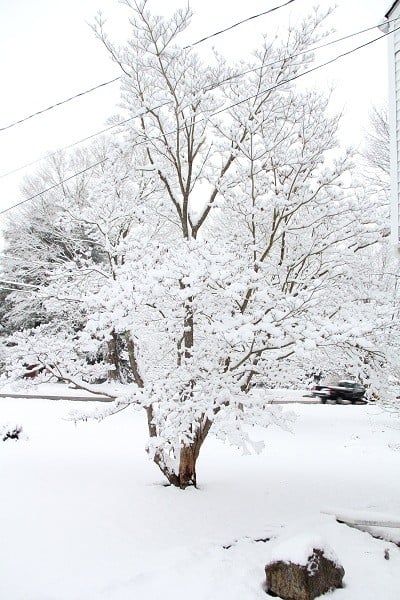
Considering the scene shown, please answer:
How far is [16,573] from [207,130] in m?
6.33

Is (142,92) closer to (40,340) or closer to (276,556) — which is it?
(40,340)

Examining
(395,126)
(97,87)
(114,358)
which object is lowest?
(114,358)

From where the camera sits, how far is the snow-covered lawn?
4.48 meters

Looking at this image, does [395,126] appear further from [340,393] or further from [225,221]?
[340,393]

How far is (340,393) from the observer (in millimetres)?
19250

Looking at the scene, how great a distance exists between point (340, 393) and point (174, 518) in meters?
14.6

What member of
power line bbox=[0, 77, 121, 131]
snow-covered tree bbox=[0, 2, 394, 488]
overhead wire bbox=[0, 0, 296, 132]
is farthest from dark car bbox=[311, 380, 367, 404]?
power line bbox=[0, 77, 121, 131]

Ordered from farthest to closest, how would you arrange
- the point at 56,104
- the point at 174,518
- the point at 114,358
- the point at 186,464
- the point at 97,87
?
the point at 114,358 → the point at 186,464 → the point at 56,104 → the point at 97,87 → the point at 174,518

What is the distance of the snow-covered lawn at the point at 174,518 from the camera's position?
4.48 metres

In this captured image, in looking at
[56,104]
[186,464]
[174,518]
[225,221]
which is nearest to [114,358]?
[225,221]

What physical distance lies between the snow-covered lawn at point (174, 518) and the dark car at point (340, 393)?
8266 mm

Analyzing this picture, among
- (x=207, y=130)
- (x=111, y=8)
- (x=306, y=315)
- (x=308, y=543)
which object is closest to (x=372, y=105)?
(x=207, y=130)

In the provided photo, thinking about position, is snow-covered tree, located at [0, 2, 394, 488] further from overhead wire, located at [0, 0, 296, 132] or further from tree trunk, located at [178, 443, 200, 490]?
overhead wire, located at [0, 0, 296, 132]

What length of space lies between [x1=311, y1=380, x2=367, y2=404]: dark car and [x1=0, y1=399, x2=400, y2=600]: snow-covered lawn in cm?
827
